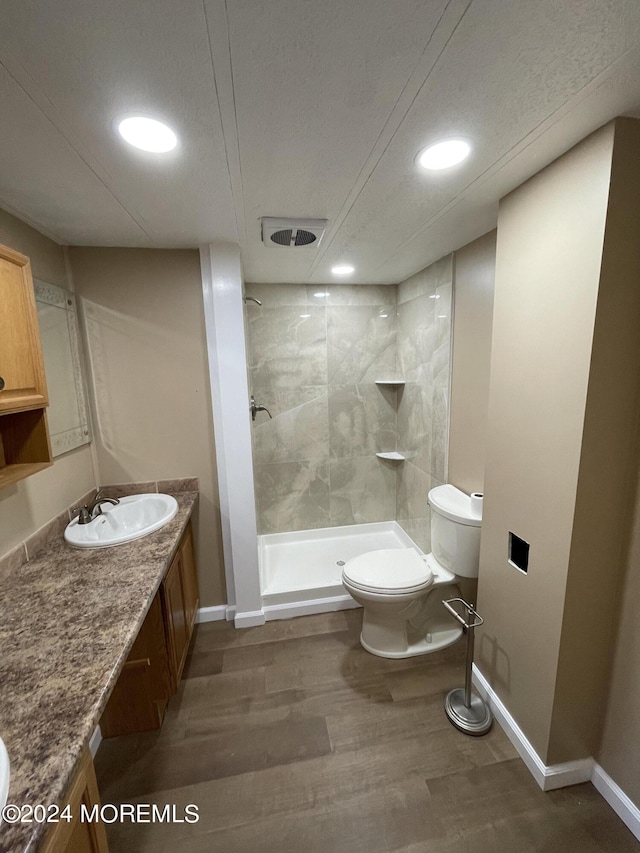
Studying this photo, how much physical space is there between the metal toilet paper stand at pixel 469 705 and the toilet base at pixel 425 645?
306 millimetres

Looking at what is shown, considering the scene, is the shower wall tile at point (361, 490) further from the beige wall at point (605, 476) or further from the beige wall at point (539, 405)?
the beige wall at point (605, 476)

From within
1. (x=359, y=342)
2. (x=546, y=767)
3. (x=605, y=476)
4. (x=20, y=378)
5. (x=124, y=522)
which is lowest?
(x=546, y=767)

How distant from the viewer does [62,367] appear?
1771 millimetres

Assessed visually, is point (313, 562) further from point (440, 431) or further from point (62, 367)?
point (62, 367)

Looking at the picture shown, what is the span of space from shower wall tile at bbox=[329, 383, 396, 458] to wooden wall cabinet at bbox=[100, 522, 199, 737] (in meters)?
1.79

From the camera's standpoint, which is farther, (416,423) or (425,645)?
(416,423)

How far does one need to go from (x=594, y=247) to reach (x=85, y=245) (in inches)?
91.7

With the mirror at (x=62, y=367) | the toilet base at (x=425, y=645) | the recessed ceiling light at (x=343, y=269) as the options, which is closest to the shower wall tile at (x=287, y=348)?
the recessed ceiling light at (x=343, y=269)

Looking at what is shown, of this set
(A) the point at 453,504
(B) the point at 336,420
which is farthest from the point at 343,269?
(A) the point at 453,504

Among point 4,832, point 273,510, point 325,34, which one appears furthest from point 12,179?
point 273,510

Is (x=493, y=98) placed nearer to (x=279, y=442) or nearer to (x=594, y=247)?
(x=594, y=247)

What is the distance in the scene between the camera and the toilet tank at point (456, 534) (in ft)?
6.00

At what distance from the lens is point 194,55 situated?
77cm

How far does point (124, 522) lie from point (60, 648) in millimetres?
1017
